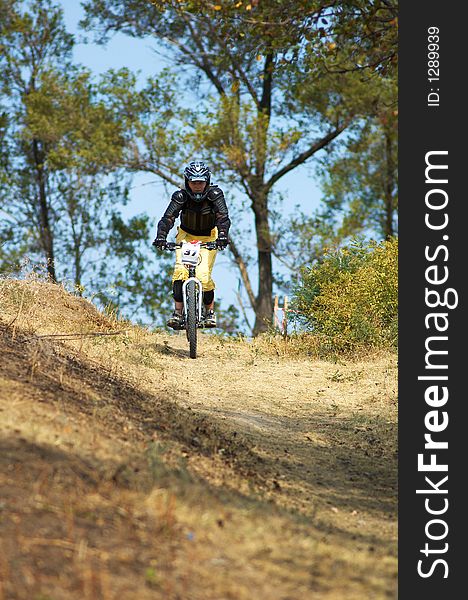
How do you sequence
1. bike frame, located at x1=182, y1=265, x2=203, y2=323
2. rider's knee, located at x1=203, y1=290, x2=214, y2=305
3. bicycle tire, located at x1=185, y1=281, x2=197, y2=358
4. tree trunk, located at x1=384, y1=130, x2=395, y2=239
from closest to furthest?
bicycle tire, located at x1=185, y1=281, x2=197, y2=358 → bike frame, located at x1=182, y1=265, x2=203, y2=323 → rider's knee, located at x1=203, y1=290, x2=214, y2=305 → tree trunk, located at x1=384, y1=130, x2=395, y2=239

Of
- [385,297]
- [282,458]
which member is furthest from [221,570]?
[385,297]

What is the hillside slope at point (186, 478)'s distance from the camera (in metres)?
4.78

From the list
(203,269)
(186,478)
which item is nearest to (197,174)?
(203,269)

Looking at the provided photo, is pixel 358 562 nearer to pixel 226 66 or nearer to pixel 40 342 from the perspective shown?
pixel 40 342

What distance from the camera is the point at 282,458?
841 centimetres

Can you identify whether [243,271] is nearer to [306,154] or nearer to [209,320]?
[306,154]

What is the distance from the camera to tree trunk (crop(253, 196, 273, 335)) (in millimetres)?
24375

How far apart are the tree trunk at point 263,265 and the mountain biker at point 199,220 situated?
37.8ft

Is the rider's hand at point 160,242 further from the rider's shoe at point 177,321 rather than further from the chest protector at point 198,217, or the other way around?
the rider's shoe at point 177,321

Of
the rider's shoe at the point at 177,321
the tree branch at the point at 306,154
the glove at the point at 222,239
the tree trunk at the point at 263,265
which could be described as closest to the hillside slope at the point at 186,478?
the rider's shoe at the point at 177,321

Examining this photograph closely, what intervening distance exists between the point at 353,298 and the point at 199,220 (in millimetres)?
2914

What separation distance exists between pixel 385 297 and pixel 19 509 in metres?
9.77

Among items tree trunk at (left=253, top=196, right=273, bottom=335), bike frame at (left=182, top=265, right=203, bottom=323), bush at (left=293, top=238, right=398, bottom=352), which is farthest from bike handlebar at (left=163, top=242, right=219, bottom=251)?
tree trunk at (left=253, top=196, right=273, bottom=335)

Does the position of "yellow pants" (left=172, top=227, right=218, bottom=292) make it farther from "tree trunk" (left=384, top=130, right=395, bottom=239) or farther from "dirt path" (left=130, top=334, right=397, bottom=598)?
"tree trunk" (left=384, top=130, right=395, bottom=239)
